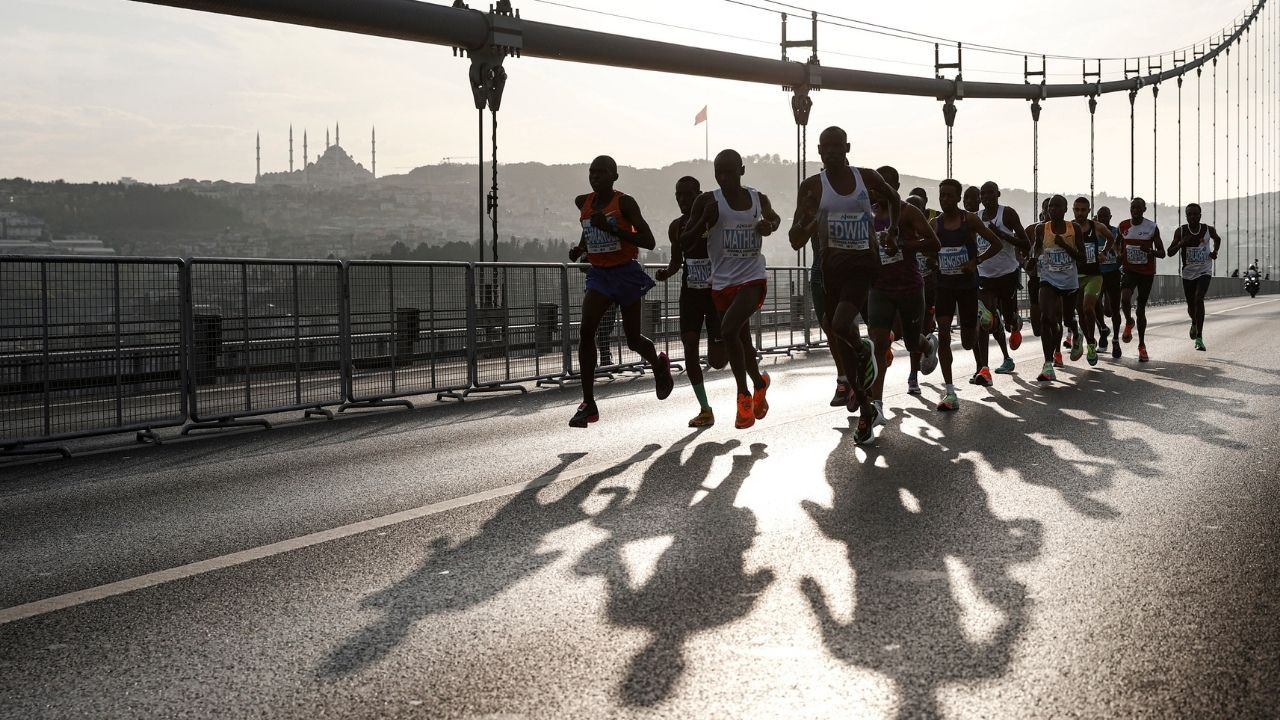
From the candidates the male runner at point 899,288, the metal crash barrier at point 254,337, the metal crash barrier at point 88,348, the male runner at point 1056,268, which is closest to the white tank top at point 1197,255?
the male runner at point 1056,268

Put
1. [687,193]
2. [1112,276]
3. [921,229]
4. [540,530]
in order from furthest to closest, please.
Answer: [1112,276] → [687,193] → [921,229] → [540,530]

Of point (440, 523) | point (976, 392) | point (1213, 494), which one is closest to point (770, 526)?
point (440, 523)

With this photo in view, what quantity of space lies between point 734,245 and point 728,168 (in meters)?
0.55

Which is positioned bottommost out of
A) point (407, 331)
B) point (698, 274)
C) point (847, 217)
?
point (407, 331)

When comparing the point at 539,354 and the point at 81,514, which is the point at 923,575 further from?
the point at 539,354

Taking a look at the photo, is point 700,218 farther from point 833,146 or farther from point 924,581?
point 924,581

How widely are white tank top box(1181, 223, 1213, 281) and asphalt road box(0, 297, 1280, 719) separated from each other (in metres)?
8.87

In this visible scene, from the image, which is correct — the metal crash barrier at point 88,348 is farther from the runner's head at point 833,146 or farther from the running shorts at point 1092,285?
the running shorts at point 1092,285

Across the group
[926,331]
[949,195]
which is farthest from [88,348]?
[926,331]

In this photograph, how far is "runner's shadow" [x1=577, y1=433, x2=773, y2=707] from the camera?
325cm

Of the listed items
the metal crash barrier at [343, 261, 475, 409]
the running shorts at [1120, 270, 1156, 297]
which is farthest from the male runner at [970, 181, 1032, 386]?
the metal crash barrier at [343, 261, 475, 409]

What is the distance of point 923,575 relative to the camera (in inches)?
163

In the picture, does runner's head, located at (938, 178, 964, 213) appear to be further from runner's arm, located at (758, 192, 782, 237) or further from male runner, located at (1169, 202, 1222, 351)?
male runner, located at (1169, 202, 1222, 351)

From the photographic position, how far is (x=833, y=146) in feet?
25.3
